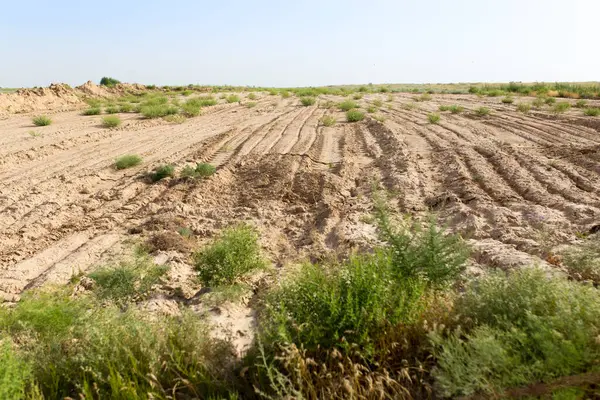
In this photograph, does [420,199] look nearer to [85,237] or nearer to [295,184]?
[295,184]

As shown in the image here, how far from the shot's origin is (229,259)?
529 cm

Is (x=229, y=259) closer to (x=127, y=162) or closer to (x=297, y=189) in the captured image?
(x=297, y=189)

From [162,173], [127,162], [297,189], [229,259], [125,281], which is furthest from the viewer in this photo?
[127,162]

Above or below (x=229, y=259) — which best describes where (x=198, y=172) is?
below

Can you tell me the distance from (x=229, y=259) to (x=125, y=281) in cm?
116

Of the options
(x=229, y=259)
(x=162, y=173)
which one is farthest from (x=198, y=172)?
(x=229, y=259)

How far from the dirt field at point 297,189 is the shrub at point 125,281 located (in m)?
0.93

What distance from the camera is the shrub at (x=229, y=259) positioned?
5.25 m

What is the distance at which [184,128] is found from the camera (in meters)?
17.9

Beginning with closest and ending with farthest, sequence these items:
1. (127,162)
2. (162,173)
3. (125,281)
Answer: (125,281) < (162,173) < (127,162)

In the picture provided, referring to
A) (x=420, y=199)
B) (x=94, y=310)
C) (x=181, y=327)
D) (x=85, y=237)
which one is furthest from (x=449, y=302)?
(x=85, y=237)

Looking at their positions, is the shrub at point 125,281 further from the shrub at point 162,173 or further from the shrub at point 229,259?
the shrub at point 162,173

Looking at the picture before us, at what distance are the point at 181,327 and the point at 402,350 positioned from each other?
1.73 m

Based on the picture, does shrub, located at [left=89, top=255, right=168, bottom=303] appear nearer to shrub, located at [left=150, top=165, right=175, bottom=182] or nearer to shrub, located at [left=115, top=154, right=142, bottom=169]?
shrub, located at [left=150, top=165, right=175, bottom=182]
